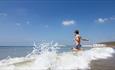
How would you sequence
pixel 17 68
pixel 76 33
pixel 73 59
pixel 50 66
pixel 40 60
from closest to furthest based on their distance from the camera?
pixel 17 68, pixel 50 66, pixel 40 60, pixel 73 59, pixel 76 33

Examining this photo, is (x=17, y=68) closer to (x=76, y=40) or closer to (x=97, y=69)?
(x=97, y=69)

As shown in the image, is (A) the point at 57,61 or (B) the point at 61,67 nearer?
(B) the point at 61,67

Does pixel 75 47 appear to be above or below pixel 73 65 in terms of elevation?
above

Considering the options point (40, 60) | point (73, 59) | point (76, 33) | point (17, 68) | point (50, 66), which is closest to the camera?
point (17, 68)

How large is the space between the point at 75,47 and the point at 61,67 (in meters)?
4.19

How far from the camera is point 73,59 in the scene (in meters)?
14.6

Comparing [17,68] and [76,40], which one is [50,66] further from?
[76,40]

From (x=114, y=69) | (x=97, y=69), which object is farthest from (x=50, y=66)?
(x=114, y=69)

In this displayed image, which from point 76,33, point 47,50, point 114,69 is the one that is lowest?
point 114,69

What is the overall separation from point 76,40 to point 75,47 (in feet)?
1.79

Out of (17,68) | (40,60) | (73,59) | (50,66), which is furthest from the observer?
(73,59)

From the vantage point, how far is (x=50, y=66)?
12.2 meters

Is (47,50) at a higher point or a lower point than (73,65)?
higher

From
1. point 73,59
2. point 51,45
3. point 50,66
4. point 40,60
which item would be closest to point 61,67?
point 50,66
